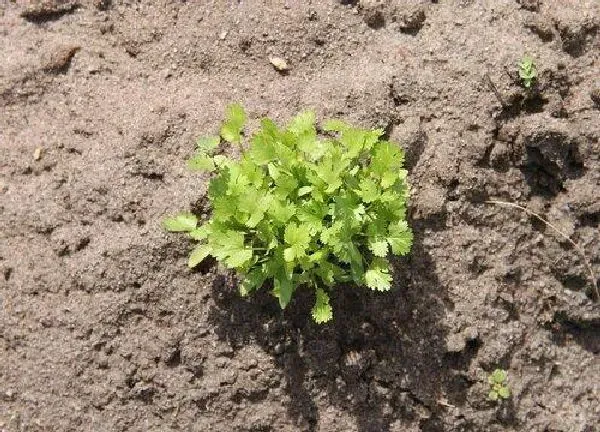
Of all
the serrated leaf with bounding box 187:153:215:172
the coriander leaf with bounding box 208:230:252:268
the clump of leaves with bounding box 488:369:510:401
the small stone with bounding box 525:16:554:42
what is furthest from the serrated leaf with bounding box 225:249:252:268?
the small stone with bounding box 525:16:554:42

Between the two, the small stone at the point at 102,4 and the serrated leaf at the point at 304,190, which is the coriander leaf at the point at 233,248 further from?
the small stone at the point at 102,4

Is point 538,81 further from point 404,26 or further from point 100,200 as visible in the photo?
point 100,200

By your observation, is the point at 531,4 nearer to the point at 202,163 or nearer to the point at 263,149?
the point at 263,149

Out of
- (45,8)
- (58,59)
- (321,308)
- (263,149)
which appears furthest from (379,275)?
(45,8)

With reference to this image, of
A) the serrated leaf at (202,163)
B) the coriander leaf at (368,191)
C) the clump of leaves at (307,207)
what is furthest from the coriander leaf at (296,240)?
the serrated leaf at (202,163)

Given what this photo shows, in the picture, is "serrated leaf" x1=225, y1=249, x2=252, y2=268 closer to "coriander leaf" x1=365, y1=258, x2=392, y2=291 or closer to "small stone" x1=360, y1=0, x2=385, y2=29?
"coriander leaf" x1=365, y1=258, x2=392, y2=291

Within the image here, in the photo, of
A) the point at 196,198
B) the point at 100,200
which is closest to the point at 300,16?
the point at 196,198

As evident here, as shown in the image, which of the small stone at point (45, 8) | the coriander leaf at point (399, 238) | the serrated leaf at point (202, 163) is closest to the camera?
the coriander leaf at point (399, 238)
